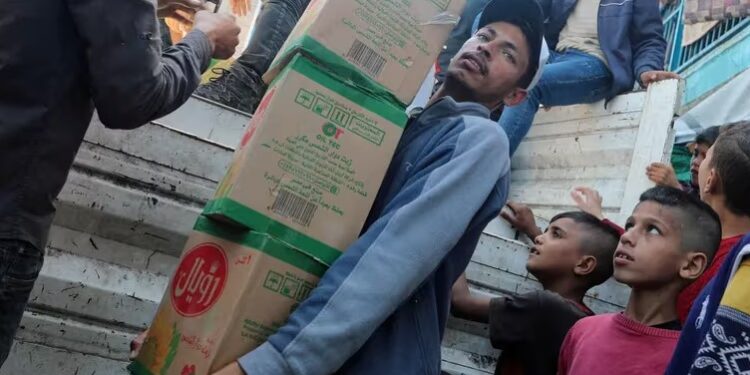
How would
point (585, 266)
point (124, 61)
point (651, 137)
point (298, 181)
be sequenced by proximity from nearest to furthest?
1. point (124, 61)
2. point (298, 181)
3. point (585, 266)
4. point (651, 137)

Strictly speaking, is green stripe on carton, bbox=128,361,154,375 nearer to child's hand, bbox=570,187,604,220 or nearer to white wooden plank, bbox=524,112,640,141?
child's hand, bbox=570,187,604,220

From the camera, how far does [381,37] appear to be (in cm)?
146

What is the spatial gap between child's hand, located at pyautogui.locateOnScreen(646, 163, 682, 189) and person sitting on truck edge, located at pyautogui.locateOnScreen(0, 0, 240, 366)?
2.32 metres

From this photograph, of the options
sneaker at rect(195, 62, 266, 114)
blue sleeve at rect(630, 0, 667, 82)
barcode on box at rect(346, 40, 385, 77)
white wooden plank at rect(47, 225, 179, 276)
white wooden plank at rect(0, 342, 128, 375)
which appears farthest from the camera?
blue sleeve at rect(630, 0, 667, 82)

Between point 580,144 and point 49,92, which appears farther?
point 580,144

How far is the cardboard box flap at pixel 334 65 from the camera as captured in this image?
1.40 metres

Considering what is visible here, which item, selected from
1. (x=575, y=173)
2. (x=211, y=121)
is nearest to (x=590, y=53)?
(x=575, y=173)

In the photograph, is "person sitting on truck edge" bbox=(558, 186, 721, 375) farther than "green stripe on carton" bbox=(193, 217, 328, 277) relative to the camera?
Yes

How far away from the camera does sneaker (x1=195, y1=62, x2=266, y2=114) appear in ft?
8.13

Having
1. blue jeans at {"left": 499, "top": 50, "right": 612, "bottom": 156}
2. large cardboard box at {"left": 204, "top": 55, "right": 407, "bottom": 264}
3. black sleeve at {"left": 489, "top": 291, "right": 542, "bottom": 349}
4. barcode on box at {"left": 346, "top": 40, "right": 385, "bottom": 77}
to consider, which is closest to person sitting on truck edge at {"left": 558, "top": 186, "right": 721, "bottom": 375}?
black sleeve at {"left": 489, "top": 291, "right": 542, "bottom": 349}

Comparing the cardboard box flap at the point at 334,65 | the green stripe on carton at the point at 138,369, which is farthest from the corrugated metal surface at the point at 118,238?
the cardboard box flap at the point at 334,65

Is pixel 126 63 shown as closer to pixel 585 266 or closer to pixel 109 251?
pixel 109 251

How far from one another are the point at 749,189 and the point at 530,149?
7.29 feet

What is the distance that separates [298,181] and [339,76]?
0.78ft
